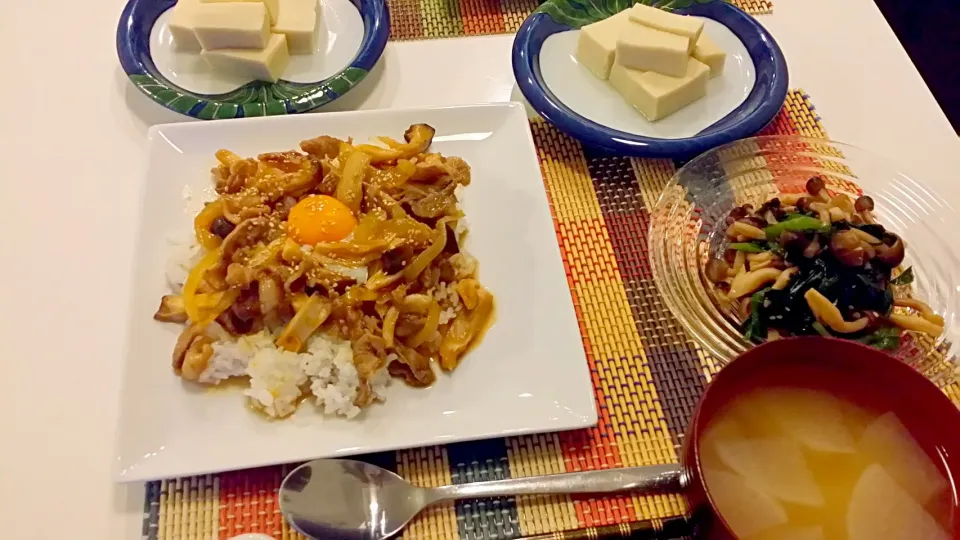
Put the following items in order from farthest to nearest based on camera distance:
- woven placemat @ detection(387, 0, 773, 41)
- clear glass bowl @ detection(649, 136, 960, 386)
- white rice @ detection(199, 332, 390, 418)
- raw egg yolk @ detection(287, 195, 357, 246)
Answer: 1. woven placemat @ detection(387, 0, 773, 41)
2. raw egg yolk @ detection(287, 195, 357, 246)
3. clear glass bowl @ detection(649, 136, 960, 386)
4. white rice @ detection(199, 332, 390, 418)

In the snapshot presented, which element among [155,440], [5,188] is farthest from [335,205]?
[5,188]

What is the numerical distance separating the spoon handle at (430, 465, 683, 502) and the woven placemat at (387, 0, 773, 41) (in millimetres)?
1505

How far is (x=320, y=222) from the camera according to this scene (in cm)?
162

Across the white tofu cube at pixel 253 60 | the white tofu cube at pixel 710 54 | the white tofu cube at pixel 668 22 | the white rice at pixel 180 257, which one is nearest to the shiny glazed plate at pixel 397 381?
the white rice at pixel 180 257

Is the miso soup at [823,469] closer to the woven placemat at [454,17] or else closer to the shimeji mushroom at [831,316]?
the shimeji mushroom at [831,316]

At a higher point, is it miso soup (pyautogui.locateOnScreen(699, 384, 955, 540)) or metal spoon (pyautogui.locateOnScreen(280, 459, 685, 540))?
miso soup (pyautogui.locateOnScreen(699, 384, 955, 540))

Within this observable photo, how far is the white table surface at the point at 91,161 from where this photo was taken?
1.40 meters

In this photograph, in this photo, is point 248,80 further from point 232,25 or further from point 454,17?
point 454,17

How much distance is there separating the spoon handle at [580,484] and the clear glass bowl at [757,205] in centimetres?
30

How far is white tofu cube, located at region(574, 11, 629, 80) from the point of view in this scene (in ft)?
6.71

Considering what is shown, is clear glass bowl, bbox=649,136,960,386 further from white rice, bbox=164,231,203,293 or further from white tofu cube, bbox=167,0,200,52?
white tofu cube, bbox=167,0,200,52

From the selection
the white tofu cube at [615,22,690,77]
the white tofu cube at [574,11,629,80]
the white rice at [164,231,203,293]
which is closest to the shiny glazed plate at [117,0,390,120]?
the white rice at [164,231,203,293]

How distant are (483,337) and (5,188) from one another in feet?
4.38

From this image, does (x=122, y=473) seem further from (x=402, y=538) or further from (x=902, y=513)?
(x=902, y=513)
